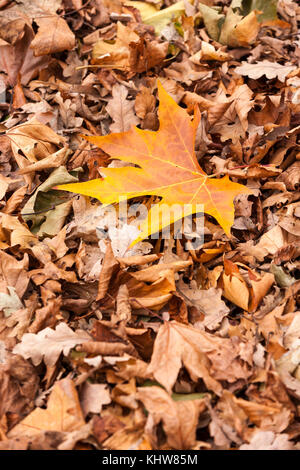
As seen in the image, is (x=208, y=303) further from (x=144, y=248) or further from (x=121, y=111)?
(x=121, y=111)

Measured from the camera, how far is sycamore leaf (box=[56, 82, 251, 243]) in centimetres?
178

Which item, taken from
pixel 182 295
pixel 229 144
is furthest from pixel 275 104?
pixel 182 295

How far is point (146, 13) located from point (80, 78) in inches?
27.1

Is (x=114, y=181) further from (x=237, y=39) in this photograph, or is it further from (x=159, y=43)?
(x=237, y=39)

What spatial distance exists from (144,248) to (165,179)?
0.31 m

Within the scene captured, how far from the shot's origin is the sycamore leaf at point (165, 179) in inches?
69.9

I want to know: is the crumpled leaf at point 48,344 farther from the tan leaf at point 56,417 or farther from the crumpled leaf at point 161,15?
the crumpled leaf at point 161,15

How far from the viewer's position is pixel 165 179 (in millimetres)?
1862

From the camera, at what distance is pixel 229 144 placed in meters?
2.22

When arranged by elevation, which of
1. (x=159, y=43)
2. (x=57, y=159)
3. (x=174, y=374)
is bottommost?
(x=174, y=374)

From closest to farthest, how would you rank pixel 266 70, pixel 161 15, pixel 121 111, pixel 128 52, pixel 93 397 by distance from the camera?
pixel 93 397 < pixel 121 111 < pixel 266 70 < pixel 128 52 < pixel 161 15

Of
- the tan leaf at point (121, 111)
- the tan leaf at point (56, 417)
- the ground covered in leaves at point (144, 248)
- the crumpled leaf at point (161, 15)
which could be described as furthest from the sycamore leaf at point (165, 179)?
the crumpled leaf at point (161, 15)

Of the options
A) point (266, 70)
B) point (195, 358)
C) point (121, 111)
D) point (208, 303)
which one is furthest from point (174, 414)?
point (266, 70)
